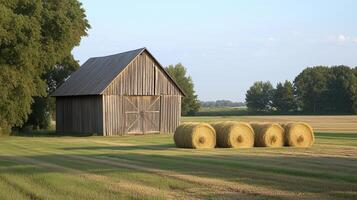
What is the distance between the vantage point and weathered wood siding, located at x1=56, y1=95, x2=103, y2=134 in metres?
44.9

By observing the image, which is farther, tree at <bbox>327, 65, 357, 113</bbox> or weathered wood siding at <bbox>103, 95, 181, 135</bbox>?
tree at <bbox>327, 65, 357, 113</bbox>

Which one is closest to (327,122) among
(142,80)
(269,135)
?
(142,80)

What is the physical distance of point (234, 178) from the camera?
14953 mm

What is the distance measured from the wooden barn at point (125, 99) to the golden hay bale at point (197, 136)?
660 inches

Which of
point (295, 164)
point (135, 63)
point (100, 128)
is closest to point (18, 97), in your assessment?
point (100, 128)

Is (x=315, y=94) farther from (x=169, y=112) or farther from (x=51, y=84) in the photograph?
(x=169, y=112)

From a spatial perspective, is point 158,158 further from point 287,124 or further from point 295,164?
point 287,124

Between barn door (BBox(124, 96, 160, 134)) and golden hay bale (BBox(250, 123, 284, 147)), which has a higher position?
barn door (BBox(124, 96, 160, 134))

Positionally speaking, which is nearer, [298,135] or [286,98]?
[298,135]

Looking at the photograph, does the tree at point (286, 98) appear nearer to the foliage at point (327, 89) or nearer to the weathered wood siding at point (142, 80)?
the foliage at point (327, 89)

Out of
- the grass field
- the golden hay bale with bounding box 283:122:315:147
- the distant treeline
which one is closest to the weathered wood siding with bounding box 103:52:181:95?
the golden hay bale with bounding box 283:122:315:147

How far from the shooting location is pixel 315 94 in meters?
138

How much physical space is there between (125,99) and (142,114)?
192 centimetres

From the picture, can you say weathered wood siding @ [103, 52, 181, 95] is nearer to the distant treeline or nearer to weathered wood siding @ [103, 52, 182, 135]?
weathered wood siding @ [103, 52, 182, 135]
